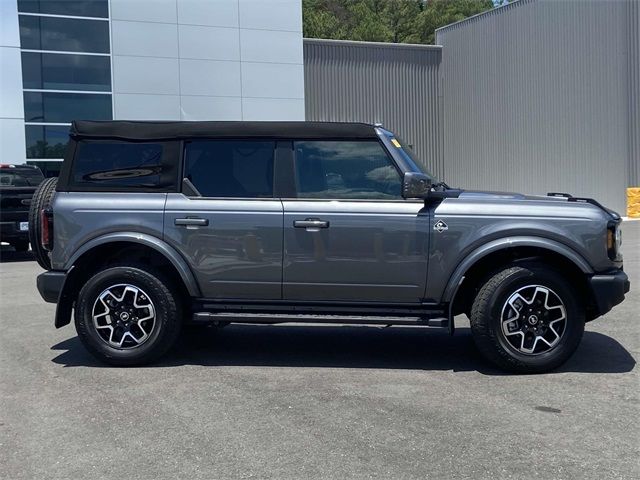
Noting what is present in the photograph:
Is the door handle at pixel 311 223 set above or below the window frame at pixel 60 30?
below

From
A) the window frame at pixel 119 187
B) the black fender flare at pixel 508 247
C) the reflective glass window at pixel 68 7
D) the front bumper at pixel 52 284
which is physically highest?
the reflective glass window at pixel 68 7

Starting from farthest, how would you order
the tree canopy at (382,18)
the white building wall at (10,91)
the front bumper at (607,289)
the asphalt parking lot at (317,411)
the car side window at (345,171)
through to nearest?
the tree canopy at (382,18) → the white building wall at (10,91) → the car side window at (345,171) → the front bumper at (607,289) → the asphalt parking lot at (317,411)

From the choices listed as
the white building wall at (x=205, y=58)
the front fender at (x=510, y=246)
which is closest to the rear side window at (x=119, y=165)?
the front fender at (x=510, y=246)

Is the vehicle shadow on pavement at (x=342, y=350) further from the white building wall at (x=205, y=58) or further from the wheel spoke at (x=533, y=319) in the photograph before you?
the white building wall at (x=205, y=58)

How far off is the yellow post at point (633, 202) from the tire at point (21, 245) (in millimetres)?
18164

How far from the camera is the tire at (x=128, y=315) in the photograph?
588cm

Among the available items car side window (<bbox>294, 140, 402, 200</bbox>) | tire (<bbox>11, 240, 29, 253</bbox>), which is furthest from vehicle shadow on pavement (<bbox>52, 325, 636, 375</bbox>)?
tire (<bbox>11, 240, 29, 253</bbox>)

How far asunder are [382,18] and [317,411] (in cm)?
4594

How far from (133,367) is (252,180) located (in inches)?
73.4

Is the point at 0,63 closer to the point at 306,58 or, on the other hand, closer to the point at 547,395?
the point at 306,58

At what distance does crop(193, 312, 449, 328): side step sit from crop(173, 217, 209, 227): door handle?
76cm

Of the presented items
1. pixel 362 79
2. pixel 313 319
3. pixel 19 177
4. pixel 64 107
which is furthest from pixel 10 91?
pixel 313 319

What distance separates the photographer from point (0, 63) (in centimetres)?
2072

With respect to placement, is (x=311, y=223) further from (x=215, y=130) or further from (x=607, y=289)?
(x=607, y=289)
